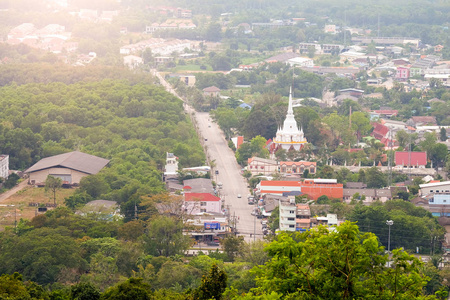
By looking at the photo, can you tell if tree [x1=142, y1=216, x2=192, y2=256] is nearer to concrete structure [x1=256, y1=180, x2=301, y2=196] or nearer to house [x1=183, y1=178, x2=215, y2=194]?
house [x1=183, y1=178, x2=215, y2=194]

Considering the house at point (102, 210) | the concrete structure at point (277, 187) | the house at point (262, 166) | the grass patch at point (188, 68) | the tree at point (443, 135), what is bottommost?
the grass patch at point (188, 68)

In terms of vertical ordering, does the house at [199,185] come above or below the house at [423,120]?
above

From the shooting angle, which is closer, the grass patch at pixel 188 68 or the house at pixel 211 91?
the house at pixel 211 91

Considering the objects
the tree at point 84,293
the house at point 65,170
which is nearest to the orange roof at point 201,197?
the house at point 65,170

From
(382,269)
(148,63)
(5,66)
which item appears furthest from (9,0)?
(382,269)

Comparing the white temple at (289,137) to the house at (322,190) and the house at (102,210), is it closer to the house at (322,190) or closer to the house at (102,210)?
the house at (322,190)

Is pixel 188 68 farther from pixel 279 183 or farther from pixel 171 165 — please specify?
pixel 279 183

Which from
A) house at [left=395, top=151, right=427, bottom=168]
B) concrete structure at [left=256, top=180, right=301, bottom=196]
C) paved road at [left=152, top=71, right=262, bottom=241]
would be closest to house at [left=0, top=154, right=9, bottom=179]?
paved road at [left=152, top=71, right=262, bottom=241]
